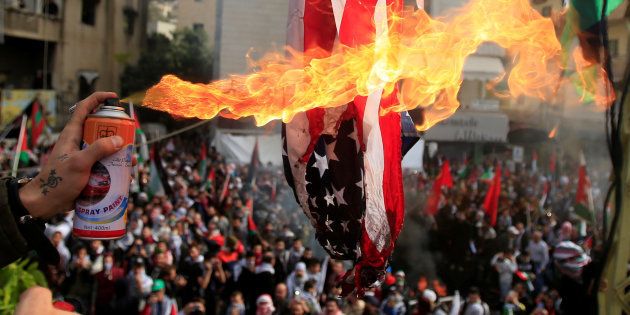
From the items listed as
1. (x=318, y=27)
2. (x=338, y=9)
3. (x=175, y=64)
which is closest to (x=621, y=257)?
(x=338, y=9)

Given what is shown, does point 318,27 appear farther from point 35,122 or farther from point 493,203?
point 35,122

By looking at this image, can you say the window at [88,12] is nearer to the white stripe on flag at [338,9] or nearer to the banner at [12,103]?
the banner at [12,103]

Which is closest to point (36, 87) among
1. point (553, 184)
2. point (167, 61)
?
point (167, 61)

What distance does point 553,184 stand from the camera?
1551 centimetres

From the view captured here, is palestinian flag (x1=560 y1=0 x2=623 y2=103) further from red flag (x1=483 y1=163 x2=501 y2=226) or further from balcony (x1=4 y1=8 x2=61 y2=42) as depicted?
balcony (x1=4 y1=8 x2=61 y2=42)

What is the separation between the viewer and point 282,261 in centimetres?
884

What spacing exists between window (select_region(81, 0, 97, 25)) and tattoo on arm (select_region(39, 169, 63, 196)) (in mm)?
28672

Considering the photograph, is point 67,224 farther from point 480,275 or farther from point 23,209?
point 23,209

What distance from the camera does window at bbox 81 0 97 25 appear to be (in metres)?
28.6

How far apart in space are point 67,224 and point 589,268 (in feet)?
26.5

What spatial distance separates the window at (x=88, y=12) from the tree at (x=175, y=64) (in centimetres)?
268

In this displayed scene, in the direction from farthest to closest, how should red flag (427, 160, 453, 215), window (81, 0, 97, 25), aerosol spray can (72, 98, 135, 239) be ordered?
window (81, 0, 97, 25), red flag (427, 160, 453, 215), aerosol spray can (72, 98, 135, 239)

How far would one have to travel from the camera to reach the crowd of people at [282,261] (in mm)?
7160

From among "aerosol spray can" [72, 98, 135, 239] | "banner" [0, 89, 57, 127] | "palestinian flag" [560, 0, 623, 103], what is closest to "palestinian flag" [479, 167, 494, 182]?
"palestinian flag" [560, 0, 623, 103]
